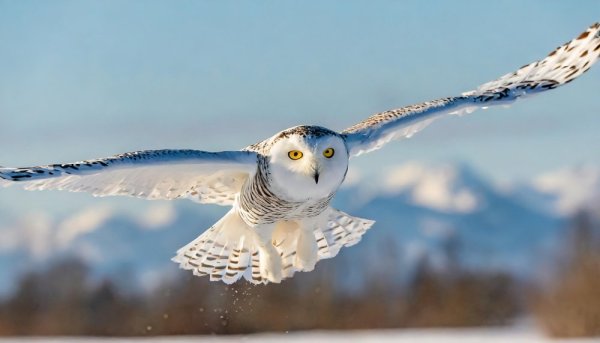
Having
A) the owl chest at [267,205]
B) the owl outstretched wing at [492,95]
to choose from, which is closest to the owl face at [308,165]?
the owl chest at [267,205]

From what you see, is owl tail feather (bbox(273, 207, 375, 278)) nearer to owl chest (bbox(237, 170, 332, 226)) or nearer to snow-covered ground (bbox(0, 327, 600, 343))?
owl chest (bbox(237, 170, 332, 226))

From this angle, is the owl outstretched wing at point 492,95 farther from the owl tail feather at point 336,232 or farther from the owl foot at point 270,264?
the owl foot at point 270,264

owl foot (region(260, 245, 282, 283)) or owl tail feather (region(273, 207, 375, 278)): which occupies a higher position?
owl tail feather (region(273, 207, 375, 278))

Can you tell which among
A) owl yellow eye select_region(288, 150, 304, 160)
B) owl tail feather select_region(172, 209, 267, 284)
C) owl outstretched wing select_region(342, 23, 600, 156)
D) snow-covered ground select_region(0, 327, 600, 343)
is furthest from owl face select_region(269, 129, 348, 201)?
snow-covered ground select_region(0, 327, 600, 343)

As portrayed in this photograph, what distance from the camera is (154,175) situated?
6281 mm

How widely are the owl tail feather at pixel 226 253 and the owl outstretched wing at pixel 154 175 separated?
20 centimetres

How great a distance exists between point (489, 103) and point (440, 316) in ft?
47.8

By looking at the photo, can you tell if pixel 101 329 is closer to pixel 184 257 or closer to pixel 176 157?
pixel 184 257

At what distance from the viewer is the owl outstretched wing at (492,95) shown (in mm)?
6539

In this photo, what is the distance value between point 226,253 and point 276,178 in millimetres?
1243

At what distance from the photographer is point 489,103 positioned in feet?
22.7

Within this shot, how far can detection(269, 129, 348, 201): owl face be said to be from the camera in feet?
19.2

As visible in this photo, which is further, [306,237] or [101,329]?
[101,329]

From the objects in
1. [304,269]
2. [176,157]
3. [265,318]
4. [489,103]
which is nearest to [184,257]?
[304,269]
